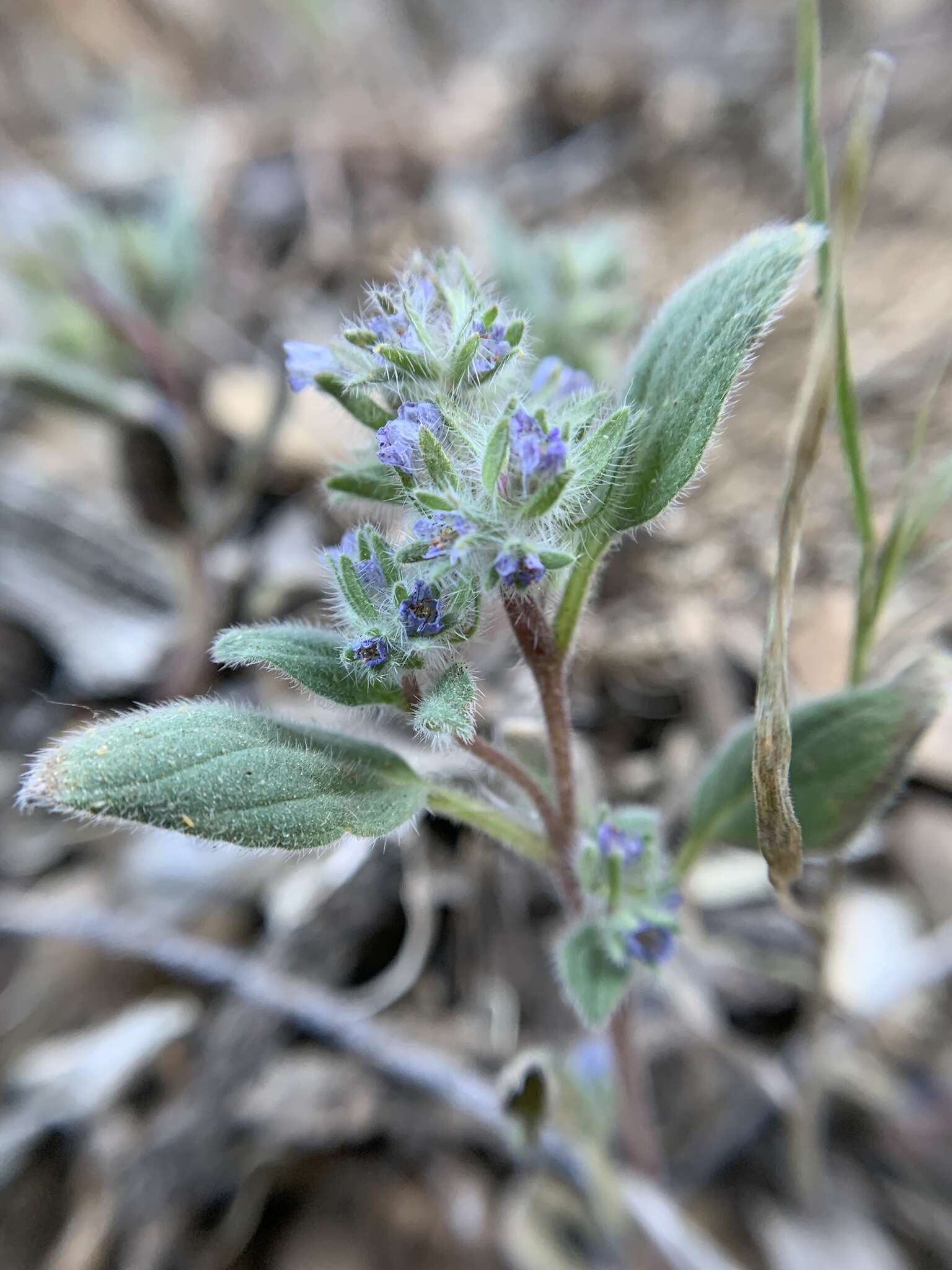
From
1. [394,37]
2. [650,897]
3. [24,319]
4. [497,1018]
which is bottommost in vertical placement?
[497,1018]

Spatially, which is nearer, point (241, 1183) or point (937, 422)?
point (241, 1183)

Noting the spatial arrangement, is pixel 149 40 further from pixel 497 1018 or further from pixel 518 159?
pixel 497 1018

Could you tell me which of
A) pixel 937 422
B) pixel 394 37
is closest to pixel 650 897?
pixel 937 422

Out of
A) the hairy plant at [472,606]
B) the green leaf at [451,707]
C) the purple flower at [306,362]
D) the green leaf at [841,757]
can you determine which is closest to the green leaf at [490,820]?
the hairy plant at [472,606]

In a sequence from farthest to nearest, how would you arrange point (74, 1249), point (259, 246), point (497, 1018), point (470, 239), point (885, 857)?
point (259, 246) → point (470, 239) → point (885, 857) → point (497, 1018) → point (74, 1249)

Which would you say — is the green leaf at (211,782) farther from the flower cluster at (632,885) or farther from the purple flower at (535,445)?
the purple flower at (535,445)

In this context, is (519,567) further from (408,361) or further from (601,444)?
(408,361)

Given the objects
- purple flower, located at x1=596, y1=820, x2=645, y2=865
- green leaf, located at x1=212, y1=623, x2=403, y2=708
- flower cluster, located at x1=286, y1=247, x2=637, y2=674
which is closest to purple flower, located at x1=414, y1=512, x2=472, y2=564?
flower cluster, located at x1=286, y1=247, x2=637, y2=674
